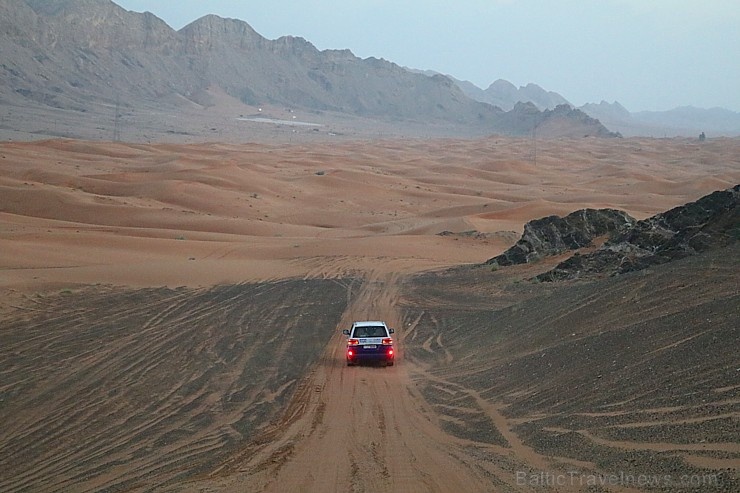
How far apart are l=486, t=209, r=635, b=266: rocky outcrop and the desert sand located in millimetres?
1616

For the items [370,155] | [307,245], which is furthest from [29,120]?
[307,245]

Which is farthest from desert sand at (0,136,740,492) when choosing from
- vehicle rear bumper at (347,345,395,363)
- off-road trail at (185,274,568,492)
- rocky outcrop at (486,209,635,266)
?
rocky outcrop at (486,209,635,266)

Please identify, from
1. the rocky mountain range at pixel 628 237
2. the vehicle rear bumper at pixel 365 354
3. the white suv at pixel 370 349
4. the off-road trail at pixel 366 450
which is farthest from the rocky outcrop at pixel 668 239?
the off-road trail at pixel 366 450

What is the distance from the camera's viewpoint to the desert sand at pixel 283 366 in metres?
8.90

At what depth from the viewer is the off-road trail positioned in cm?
847

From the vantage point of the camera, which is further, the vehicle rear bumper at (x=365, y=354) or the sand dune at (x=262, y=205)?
the sand dune at (x=262, y=205)

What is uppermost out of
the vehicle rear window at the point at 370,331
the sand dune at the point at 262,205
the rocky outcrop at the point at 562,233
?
the rocky outcrop at the point at 562,233

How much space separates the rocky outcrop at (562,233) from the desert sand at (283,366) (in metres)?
1.62

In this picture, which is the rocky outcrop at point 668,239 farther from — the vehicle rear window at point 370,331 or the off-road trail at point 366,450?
the off-road trail at point 366,450

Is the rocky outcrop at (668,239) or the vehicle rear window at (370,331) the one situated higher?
the rocky outcrop at (668,239)

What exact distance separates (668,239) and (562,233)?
666cm

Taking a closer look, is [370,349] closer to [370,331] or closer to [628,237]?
[370,331]

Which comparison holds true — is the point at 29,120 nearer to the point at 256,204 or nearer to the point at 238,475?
the point at 256,204

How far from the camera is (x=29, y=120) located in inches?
5084
